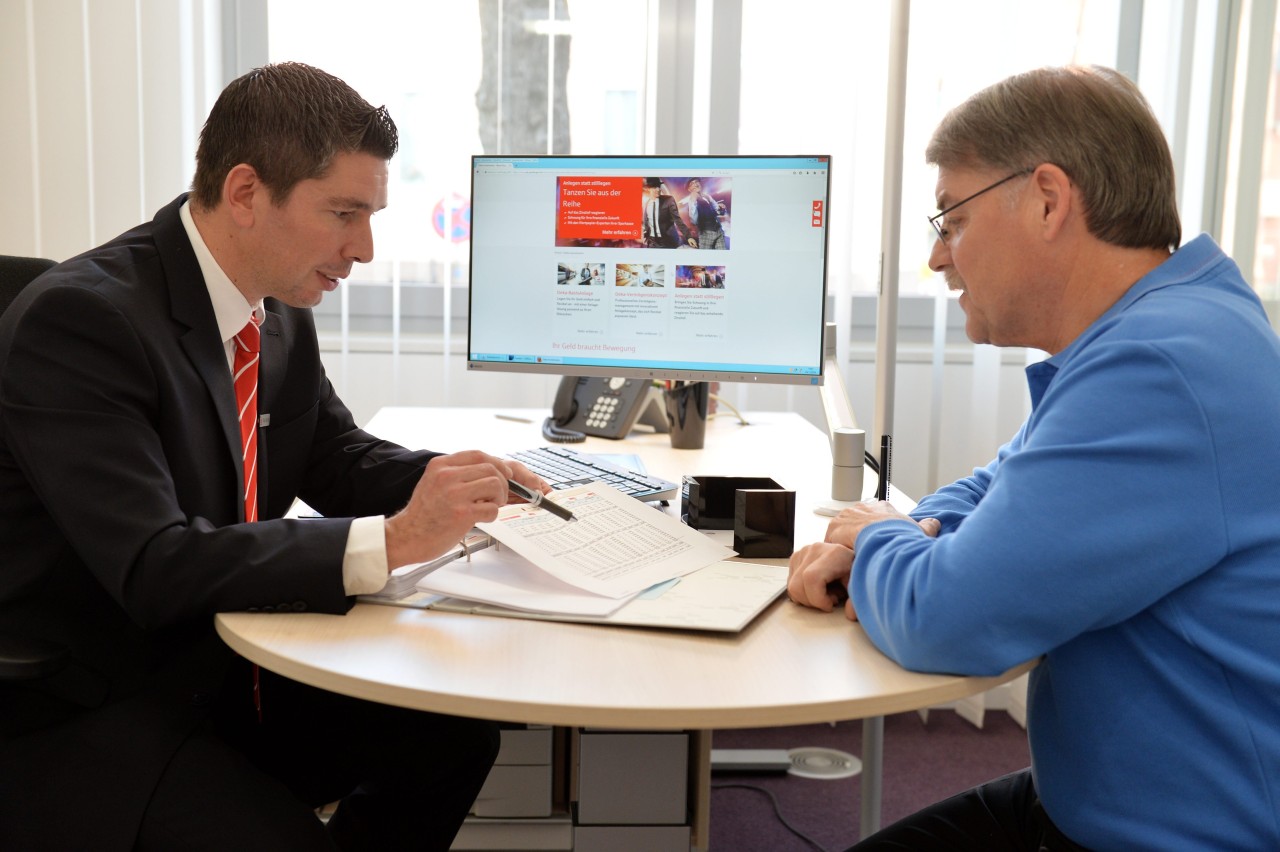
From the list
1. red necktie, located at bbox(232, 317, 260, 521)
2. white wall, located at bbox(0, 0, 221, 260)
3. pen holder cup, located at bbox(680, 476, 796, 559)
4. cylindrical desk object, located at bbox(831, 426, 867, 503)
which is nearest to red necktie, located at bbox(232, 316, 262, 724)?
red necktie, located at bbox(232, 317, 260, 521)

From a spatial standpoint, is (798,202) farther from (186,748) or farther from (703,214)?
(186,748)

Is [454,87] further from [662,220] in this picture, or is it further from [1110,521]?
[1110,521]

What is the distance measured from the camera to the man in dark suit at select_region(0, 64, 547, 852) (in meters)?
1.10

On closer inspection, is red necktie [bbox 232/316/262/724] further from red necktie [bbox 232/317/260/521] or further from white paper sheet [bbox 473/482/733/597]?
white paper sheet [bbox 473/482/733/597]

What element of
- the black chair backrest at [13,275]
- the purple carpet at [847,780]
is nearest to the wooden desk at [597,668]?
the black chair backrest at [13,275]

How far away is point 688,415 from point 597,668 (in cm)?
120

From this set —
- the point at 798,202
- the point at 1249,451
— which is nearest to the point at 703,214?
the point at 798,202

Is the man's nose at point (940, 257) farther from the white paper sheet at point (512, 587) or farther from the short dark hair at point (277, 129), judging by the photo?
the short dark hair at point (277, 129)

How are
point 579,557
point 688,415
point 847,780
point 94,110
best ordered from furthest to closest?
point 94,110
point 847,780
point 688,415
point 579,557

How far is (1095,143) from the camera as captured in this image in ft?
3.57

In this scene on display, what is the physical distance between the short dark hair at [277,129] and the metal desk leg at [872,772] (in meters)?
1.20

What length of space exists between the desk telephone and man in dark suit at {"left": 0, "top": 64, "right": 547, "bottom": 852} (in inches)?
31.7

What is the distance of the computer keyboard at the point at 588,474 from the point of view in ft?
5.29

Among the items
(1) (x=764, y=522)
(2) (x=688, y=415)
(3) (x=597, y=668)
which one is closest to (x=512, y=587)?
(3) (x=597, y=668)
